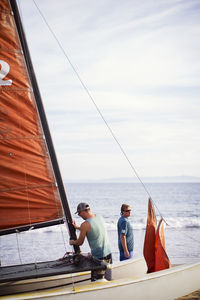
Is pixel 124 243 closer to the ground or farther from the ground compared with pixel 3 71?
closer to the ground

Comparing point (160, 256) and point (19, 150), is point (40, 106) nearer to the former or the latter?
point (19, 150)

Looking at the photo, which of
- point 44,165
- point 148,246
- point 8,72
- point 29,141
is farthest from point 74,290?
point 8,72

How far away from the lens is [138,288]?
4758 millimetres

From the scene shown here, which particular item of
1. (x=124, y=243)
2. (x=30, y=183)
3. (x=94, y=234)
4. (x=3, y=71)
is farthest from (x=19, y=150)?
(x=124, y=243)

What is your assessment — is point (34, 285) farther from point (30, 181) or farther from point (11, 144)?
point (11, 144)

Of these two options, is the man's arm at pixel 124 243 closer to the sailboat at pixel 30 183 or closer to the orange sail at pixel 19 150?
the sailboat at pixel 30 183

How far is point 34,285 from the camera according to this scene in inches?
202

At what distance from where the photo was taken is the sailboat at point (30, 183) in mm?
5086

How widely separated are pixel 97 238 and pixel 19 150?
5.98 feet

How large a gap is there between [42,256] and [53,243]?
324cm

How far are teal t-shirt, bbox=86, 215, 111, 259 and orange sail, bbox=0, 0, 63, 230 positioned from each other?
0.75m

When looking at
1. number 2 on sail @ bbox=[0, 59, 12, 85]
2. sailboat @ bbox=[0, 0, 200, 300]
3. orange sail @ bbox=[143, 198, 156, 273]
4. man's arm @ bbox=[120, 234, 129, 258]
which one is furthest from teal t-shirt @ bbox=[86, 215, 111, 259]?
number 2 on sail @ bbox=[0, 59, 12, 85]

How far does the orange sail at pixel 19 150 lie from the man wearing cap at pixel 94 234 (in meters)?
0.65

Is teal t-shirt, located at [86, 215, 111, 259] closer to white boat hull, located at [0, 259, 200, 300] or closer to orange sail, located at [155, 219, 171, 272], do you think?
white boat hull, located at [0, 259, 200, 300]
